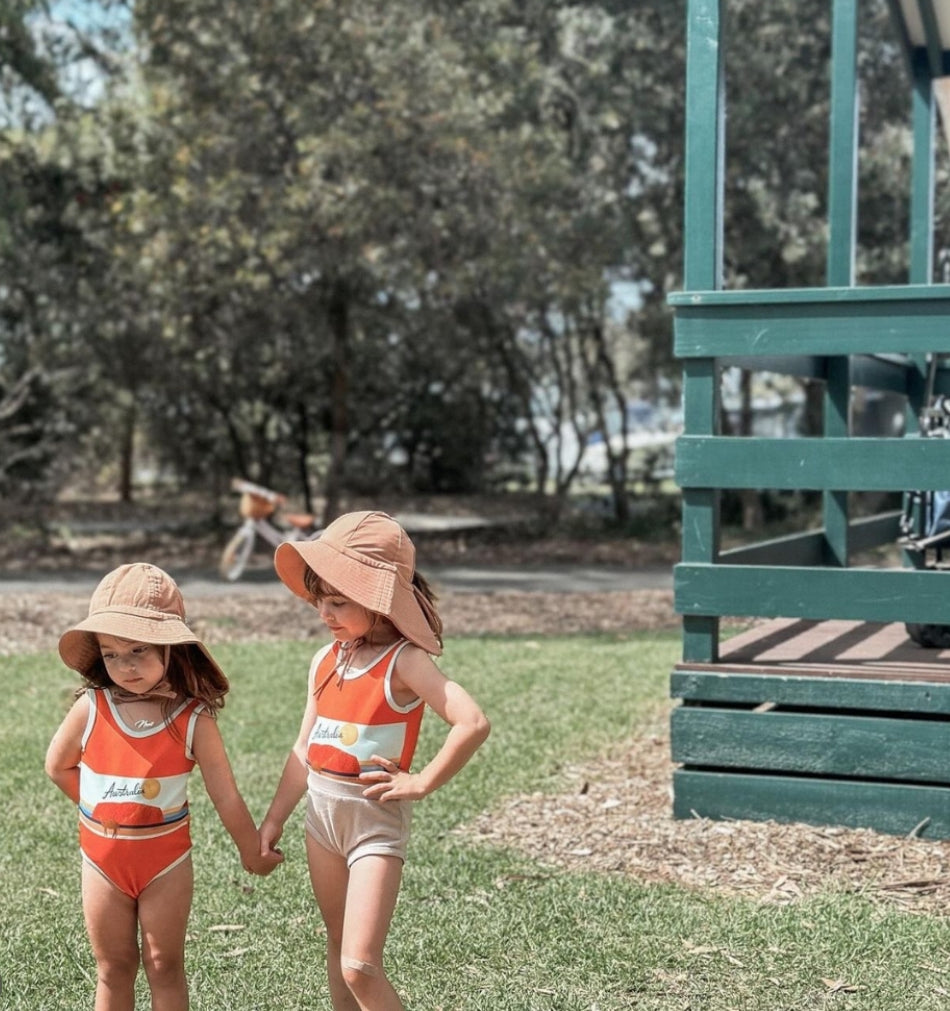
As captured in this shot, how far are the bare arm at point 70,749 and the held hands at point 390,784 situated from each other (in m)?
0.64

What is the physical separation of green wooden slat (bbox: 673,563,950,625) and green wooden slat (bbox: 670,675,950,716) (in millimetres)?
226

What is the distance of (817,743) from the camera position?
510 centimetres

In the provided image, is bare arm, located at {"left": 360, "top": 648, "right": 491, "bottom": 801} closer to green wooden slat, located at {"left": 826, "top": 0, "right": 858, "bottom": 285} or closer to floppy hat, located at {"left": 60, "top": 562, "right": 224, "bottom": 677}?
floppy hat, located at {"left": 60, "top": 562, "right": 224, "bottom": 677}

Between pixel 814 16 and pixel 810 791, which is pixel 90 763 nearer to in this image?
pixel 810 791

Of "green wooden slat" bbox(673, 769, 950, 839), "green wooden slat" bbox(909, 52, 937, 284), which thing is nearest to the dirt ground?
"green wooden slat" bbox(673, 769, 950, 839)

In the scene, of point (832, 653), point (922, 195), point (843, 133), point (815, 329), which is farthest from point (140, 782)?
point (922, 195)

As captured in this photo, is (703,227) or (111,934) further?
(703,227)

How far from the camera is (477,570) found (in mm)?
16734

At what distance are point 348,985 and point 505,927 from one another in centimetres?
129

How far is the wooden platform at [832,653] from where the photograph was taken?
522 centimetres

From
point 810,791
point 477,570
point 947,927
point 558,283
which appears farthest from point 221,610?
point 947,927

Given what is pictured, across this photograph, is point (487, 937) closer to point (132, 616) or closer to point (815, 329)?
point (132, 616)

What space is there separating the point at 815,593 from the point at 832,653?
0.67 m

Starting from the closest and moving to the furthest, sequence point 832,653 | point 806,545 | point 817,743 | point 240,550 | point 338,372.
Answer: point 817,743 → point 832,653 → point 806,545 → point 240,550 → point 338,372
